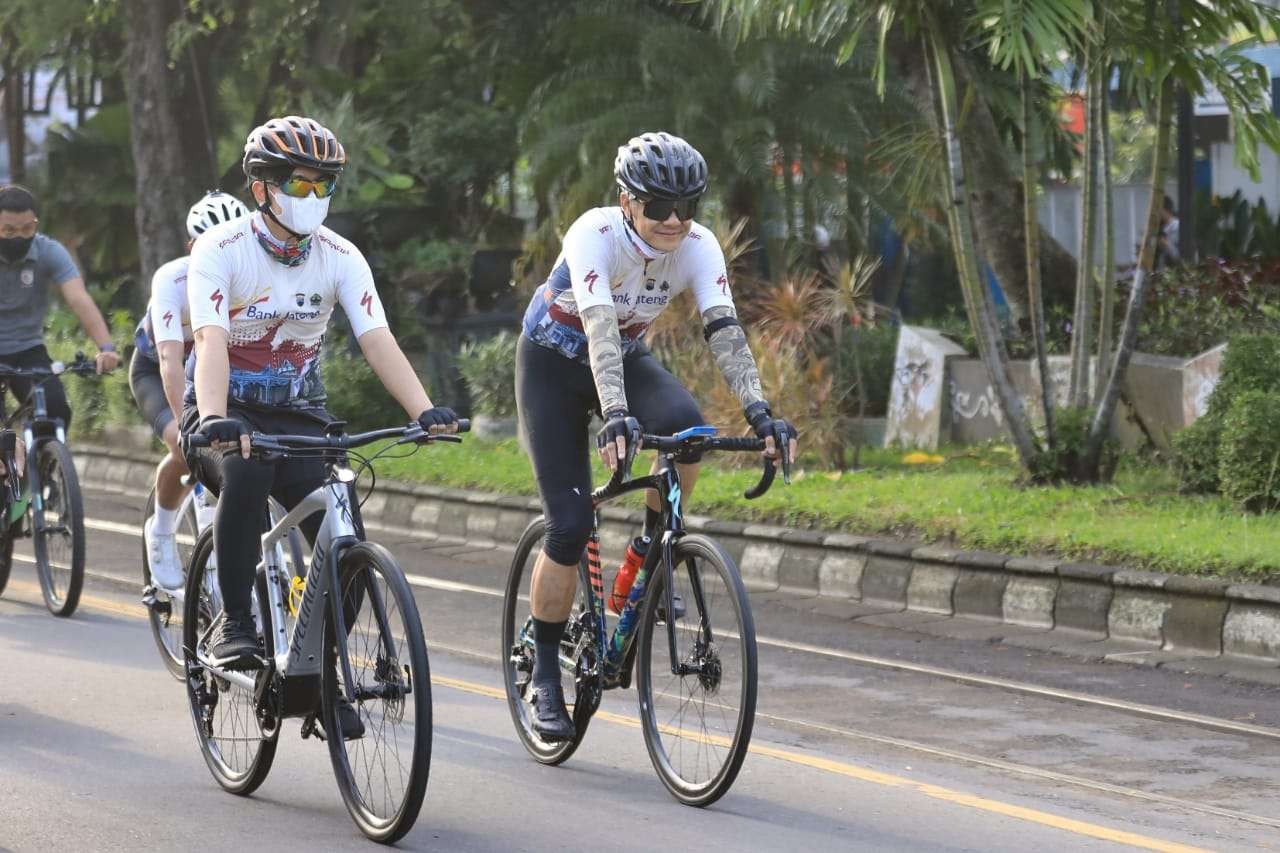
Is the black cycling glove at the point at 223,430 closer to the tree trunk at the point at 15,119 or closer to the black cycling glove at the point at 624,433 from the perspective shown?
the black cycling glove at the point at 624,433

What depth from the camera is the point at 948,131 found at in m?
10.7

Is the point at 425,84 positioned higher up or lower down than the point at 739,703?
higher up

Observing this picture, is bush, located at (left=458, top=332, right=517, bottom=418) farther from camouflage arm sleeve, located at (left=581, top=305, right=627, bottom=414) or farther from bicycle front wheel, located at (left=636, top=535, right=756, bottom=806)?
camouflage arm sleeve, located at (left=581, top=305, right=627, bottom=414)

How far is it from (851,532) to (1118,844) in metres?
5.33

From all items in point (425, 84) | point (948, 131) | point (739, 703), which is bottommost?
point (739, 703)

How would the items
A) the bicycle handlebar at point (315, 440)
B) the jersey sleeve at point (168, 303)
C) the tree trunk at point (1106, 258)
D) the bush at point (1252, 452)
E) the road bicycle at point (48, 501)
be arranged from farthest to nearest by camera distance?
the tree trunk at point (1106, 258), the bush at point (1252, 452), the road bicycle at point (48, 501), the jersey sleeve at point (168, 303), the bicycle handlebar at point (315, 440)

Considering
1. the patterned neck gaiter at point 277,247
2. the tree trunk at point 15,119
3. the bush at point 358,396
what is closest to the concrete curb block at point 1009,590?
the bush at point 358,396

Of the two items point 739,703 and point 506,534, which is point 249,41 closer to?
point 506,534

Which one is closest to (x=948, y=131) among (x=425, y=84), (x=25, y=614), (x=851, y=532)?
(x=851, y=532)

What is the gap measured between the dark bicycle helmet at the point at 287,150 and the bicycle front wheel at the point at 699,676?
153cm

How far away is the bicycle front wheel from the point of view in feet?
18.2

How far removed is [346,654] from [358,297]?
1.11 meters

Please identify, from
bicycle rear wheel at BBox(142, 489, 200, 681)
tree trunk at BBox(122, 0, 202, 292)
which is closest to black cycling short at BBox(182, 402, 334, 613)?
bicycle rear wheel at BBox(142, 489, 200, 681)

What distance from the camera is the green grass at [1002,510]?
9.16 meters
